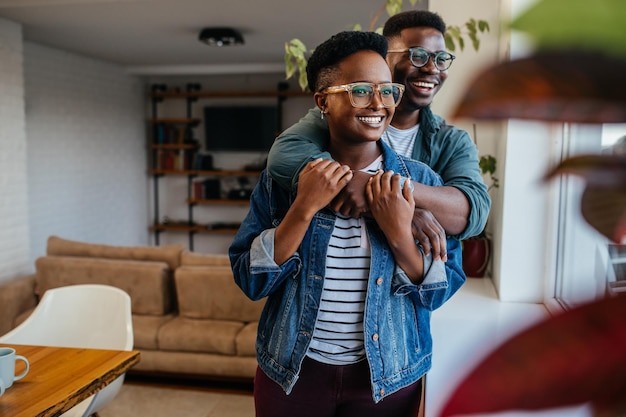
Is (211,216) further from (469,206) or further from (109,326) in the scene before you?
(469,206)

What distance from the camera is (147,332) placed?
11.5 feet

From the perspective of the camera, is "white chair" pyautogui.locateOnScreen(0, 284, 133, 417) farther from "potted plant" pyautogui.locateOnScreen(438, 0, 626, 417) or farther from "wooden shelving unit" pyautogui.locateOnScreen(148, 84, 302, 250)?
"wooden shelving unit" pyautogui.locateOnScreen(148, 84, 302, 250)

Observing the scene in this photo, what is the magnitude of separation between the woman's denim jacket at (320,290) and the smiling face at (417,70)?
0.49 ft

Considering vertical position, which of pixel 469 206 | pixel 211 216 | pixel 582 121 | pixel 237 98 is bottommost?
pixel 211 216

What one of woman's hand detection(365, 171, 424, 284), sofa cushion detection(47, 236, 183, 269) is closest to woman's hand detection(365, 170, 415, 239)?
woman's hand detection(365, 171, 424, 284)

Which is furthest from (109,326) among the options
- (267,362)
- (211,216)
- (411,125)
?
(211,216)

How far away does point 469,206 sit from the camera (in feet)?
4.09

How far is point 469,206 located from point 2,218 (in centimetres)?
436

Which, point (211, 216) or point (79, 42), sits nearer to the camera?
point (79, 42)

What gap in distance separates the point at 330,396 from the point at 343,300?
22cm

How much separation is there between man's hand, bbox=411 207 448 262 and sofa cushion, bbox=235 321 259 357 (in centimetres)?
231

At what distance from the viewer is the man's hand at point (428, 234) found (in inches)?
47.6

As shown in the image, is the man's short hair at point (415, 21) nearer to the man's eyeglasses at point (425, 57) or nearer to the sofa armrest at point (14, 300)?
the man's eyeglasses at point (425, 57)

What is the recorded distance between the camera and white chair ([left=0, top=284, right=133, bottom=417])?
2449 mm
